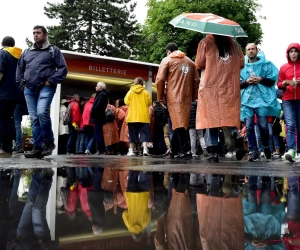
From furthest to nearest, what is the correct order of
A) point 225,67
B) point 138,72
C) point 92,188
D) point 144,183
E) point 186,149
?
point 138,72 → point 186,149 → point 225,67 → point 144,183 → point 92,188

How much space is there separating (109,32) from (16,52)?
113 ft

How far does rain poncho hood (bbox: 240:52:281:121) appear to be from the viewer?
285 inches

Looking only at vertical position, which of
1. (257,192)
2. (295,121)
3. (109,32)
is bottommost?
(257,192)

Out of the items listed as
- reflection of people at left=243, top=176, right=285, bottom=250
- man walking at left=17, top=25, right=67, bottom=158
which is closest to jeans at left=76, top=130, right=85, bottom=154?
man walking at left=17, top=25, right=67, bottom=158

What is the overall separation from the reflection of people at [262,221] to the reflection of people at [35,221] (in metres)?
0.69

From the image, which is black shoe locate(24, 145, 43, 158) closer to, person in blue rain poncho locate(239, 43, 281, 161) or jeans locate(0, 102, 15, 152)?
jeans locate(0, 102, 15, 152)

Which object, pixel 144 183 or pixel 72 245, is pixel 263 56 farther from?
pixel 72 245

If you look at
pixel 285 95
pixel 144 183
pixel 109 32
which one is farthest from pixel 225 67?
pixel 109 32

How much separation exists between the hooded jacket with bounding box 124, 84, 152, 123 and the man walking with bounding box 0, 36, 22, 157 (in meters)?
3.94

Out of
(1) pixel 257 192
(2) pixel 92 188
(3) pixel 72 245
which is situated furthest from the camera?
(2) pixel 92 188

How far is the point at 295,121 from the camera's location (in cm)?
691

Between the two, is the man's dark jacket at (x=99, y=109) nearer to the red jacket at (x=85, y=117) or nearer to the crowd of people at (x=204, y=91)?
the red jacket at (x=85, y=117)

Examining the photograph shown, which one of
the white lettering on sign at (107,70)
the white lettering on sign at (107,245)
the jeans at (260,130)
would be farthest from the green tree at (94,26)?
the white lettering on sign at (107,245)

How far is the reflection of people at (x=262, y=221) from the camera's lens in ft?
5.03
